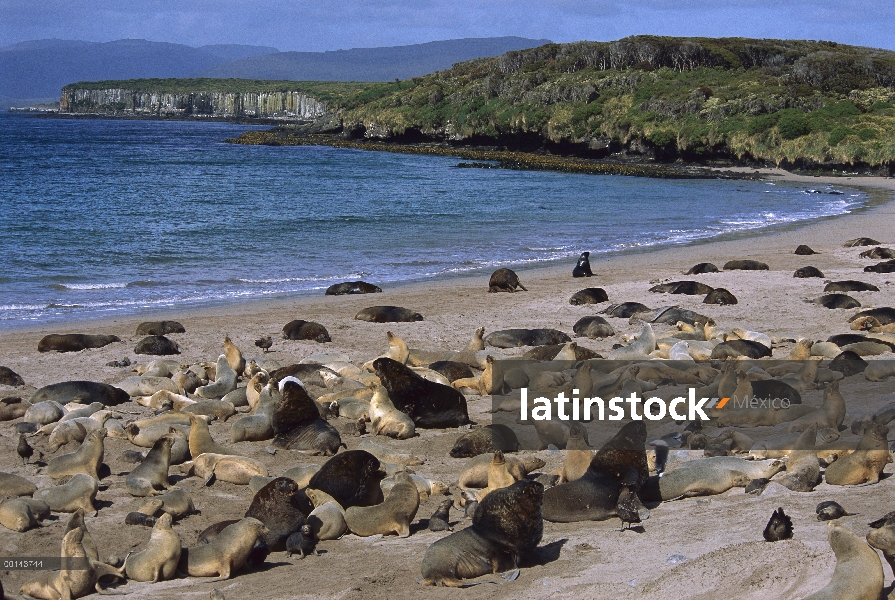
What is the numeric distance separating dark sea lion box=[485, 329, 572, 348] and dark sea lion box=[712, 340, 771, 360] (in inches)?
82.9

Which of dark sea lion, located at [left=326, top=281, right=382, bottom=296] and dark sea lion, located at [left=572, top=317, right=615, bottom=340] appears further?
dark sea lion, located at [left=326, top=281, right=382, bottom=296]

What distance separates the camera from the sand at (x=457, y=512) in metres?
4.50

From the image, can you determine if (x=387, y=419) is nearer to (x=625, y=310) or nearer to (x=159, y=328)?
(x=159, y=328)

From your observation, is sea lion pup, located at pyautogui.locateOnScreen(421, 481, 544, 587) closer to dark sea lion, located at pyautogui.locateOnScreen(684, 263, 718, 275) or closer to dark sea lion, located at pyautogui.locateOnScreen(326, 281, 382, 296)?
dark sea lion, located at pyautogui.locateOnScreen(326, 281, 382, 296)

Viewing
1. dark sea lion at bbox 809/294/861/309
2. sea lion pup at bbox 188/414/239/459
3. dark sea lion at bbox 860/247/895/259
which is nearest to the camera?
sea lion pup at bbox 188/414/239/459

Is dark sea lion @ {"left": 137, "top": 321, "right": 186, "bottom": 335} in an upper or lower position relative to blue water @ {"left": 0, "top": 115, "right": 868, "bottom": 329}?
lower

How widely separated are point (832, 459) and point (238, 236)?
20.5 m

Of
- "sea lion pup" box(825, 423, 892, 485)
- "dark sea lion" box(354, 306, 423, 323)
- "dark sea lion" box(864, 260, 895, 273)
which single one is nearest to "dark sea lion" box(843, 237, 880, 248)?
"dark sea lion" box(864, 260, 895, 273)

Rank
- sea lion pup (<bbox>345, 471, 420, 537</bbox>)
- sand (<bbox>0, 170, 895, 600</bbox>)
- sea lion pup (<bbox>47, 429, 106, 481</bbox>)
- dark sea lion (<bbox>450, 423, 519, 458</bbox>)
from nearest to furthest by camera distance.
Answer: sand (<bbox>0, 170, 895, 600</bbox>) → sea lion pup (<bbox>345, 471, 420, 537</bbox>) → sea lion pup (<bbox>47, 429, 106, 481</bbox>) → dark sea lion (<bbox>450, 423, 519, 458</bbox>)

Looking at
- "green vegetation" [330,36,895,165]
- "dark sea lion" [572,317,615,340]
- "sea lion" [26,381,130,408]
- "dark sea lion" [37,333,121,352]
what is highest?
"green vegetation" [330,36,895,165]

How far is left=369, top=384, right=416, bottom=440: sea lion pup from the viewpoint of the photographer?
7.93m

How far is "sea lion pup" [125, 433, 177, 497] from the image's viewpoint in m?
6.53

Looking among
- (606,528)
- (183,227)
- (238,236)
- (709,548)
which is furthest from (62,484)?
(183,227)

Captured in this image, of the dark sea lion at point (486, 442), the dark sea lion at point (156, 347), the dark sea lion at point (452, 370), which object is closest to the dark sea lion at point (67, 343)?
the dark sea lion at point (156, 347)
